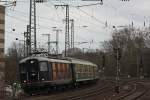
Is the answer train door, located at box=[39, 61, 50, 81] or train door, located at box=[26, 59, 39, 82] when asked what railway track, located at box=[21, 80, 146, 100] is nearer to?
train door, located at box=[39, 61, 50, 81]

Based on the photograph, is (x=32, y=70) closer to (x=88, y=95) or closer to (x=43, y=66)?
(x=43, y=66)

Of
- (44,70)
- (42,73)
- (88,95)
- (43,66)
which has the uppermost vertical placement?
(43,66)

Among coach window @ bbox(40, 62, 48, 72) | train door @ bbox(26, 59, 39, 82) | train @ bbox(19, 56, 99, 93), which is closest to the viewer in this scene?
train @ bbox(19, 56, 99, 93)

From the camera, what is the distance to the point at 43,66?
110ft

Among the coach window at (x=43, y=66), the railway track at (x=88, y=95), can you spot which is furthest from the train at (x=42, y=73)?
the railway track at (x=88, y=95)

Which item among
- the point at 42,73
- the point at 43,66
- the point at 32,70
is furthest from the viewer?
the point at 43,66

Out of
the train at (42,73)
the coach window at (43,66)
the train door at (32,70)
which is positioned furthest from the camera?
the coach window at (43,66)

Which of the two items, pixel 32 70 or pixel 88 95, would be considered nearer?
pixel 88 95

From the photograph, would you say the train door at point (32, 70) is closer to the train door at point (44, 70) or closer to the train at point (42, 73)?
the train at point (42, 73)

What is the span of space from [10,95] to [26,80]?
3389 mm

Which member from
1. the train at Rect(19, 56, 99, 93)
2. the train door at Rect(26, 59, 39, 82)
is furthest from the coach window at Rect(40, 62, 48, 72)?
the train door at Rect(26, 59, 39, 82)

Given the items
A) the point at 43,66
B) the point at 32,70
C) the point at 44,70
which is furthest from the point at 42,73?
the point at 32,70

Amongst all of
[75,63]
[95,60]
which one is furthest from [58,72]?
[95,60]

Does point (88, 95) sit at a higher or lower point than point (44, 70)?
lower
